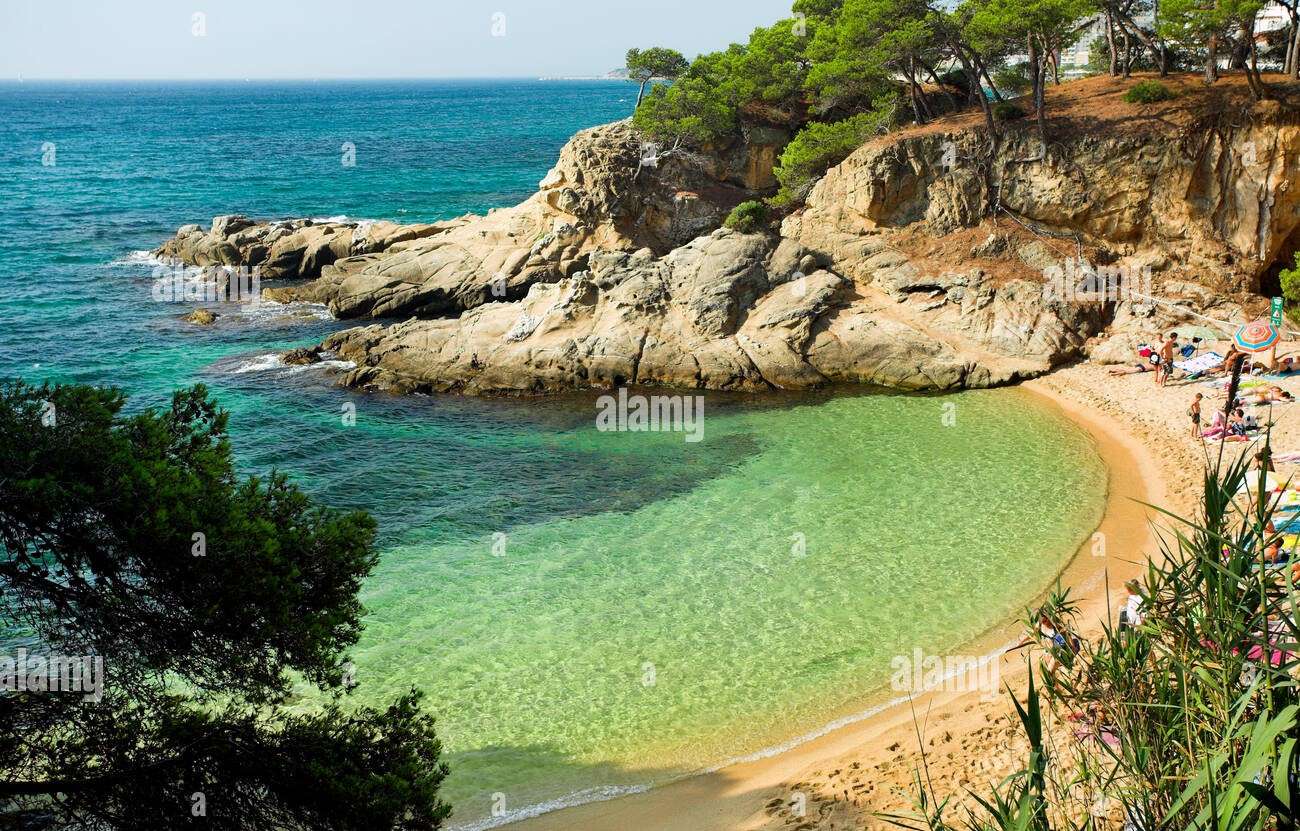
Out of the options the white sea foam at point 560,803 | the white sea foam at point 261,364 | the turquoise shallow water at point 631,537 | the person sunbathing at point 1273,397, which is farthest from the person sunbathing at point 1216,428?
the white sea foam at point 261,364

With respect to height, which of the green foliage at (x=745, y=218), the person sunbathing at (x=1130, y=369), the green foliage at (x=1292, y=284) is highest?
the green foliage at (x=745, y=218)

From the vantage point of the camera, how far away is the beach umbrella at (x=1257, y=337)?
28683 mm

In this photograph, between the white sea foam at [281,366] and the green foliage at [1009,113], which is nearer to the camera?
the white sea foam at [281,366]

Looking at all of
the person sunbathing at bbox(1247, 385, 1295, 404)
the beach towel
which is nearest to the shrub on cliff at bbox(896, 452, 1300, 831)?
the person sunbathing at bbox(1247, 385, 1295, 404)

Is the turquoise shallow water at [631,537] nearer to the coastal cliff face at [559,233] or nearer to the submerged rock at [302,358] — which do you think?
the submerged rock at [302,358]

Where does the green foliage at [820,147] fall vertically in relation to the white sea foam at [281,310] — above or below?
above

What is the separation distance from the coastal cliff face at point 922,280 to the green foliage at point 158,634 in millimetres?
23119

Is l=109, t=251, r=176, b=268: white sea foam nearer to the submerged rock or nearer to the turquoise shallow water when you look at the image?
the turquoise shallow water

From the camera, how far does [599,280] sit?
36031mm

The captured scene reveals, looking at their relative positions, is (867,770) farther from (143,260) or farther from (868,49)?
(143,260)

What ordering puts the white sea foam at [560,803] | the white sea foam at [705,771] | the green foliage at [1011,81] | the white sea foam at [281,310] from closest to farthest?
the white sea foam at [560,803] → the white sea foam at [705,771] → the green foliage at [1011,81] → the white sea foam at [281,310]

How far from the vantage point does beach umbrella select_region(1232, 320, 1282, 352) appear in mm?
28683

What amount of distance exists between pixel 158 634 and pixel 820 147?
1369 inches

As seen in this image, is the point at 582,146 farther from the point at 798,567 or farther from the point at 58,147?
the point at 58,147
